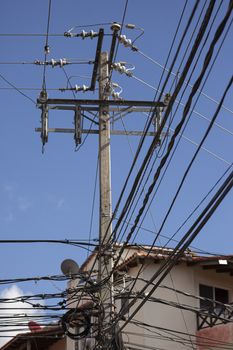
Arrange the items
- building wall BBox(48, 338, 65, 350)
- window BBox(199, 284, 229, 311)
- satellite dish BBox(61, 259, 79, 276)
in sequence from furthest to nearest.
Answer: building wall BBox(48, 338, 65, 350) → window BBox(199, 284, 229, 311) → satellite dish BBox(61, 259, 79, 276)

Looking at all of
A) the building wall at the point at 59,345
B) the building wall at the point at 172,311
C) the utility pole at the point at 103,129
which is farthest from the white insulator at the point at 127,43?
the building wall at the point at 59,345

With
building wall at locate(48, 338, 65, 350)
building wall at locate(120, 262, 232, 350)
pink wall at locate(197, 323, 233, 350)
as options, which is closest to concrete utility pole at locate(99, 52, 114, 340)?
building wall at locate(120, 262, 232, 350)

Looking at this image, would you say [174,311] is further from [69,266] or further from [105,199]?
[105,199]

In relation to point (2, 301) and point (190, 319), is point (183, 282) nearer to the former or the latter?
point (190, 319)

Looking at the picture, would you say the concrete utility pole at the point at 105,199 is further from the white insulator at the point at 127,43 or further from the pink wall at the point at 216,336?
the pink wall at the point at 216,336

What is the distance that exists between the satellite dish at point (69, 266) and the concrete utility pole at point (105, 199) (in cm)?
219

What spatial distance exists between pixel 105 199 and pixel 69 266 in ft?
8.15

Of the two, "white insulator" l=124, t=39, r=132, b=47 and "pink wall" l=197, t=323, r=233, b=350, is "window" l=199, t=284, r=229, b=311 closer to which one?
"pink wall" l=197, t=323, r=233, b=350

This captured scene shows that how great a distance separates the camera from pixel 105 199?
16.0m

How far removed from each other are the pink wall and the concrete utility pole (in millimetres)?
6872

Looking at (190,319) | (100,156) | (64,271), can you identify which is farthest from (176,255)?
(190,319)

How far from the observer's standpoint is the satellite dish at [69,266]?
17.7 meters

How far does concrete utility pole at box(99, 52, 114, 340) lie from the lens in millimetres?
15359

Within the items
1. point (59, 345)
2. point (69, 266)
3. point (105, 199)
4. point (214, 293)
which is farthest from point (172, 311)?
point (105, 199)
